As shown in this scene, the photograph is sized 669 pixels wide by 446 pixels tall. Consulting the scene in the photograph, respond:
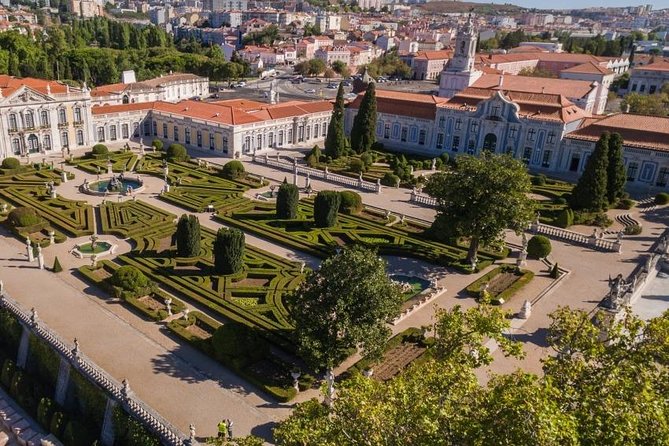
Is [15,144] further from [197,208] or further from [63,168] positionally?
[197,208]

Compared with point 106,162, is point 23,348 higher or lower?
lower

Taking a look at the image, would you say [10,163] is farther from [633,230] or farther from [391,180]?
[633,230]

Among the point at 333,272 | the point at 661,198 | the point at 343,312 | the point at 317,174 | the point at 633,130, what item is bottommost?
the point at 317,174

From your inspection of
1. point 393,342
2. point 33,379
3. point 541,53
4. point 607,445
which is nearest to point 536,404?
point 607,445

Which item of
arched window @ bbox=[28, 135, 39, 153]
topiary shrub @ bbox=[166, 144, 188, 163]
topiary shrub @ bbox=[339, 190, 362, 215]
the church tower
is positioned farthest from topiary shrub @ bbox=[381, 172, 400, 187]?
arched window @ bbox=[28, 135, 39, 153]

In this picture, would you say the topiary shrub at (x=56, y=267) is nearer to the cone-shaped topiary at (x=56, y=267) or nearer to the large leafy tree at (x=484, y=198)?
the cone-shaped topiary at (x=56, y=267)

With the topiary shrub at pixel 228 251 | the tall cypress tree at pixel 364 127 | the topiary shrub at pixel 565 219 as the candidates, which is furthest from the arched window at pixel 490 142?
the topiary shrub at pixel 228 251

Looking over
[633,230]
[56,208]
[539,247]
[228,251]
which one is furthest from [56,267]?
[633,230]

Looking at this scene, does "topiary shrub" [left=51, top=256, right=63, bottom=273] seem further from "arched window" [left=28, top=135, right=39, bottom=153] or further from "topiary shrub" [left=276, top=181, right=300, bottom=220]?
"arched window" [left=28, top=135, right=39, bottom=153]
